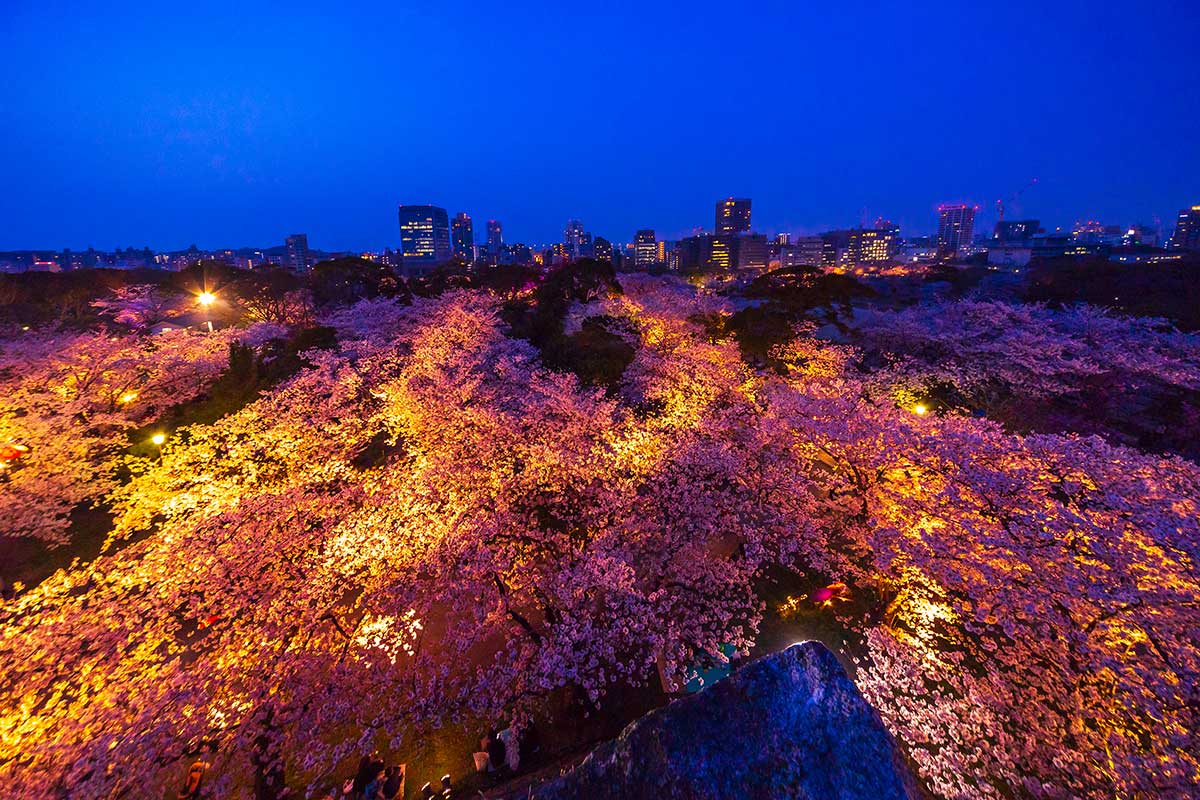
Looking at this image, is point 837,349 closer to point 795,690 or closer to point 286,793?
point 795,690

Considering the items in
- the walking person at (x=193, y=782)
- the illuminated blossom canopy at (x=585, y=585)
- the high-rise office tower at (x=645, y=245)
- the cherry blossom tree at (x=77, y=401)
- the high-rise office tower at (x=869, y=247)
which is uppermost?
the high-rise office tower at (x=645, y=245)

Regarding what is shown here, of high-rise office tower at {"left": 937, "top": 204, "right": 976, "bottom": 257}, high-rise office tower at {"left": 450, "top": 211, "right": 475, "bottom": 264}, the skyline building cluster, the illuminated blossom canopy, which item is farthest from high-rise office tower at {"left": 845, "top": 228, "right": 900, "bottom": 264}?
the illuminated blossom canopy

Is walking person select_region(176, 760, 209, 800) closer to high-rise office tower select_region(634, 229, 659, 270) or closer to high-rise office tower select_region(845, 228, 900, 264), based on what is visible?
high-rise office tower select_region(845, 228, 900, 264)

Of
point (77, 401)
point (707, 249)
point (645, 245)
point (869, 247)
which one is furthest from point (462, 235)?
point (77, 401)

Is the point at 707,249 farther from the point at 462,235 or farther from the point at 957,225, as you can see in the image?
the point at 957,225

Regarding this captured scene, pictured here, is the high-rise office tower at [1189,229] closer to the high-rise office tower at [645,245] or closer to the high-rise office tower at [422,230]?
the high-rise office tower at [645,245]

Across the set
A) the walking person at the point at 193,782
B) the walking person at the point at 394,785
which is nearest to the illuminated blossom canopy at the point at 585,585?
the walking person at the point at 193,782
